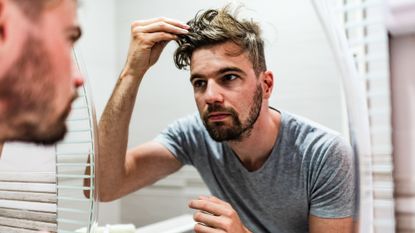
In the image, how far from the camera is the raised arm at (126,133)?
48cm

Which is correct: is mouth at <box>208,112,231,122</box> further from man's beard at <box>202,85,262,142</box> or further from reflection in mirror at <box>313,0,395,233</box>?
reflection in mirror at <box>313,0,395,233</box>

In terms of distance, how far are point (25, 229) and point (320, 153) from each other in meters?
0.32

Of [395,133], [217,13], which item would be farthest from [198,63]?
[395,133]

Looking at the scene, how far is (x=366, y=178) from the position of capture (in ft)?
1.48

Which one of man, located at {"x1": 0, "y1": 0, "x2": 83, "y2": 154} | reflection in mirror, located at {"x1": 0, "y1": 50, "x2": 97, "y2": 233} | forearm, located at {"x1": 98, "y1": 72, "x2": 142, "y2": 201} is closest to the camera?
man, located at {"x1": 0, "y1": 0, "x2": 83, "y2": 154}

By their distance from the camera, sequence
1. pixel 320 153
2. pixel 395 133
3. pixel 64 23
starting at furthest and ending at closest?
pixel 395 133
pixel 320 153
pixel 64 23

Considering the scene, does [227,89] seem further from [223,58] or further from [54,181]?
[54,181]

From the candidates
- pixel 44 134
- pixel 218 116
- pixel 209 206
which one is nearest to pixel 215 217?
pixel 209 206

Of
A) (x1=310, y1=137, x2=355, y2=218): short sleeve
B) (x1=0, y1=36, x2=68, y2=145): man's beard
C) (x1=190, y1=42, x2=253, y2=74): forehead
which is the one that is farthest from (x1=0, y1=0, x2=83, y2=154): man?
(x1=310, y1=137, x2=355, y2=218): short sleeve

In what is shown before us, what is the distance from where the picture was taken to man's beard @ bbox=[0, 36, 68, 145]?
28 centimetres

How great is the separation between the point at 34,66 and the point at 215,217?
0.26 metres

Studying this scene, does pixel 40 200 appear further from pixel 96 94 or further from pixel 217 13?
pixel 217 13

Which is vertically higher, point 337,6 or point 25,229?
point 337,6

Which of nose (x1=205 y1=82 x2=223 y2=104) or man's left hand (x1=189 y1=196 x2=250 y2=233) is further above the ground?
nose (x1=205 y1=82 x2=223 y2=104)
